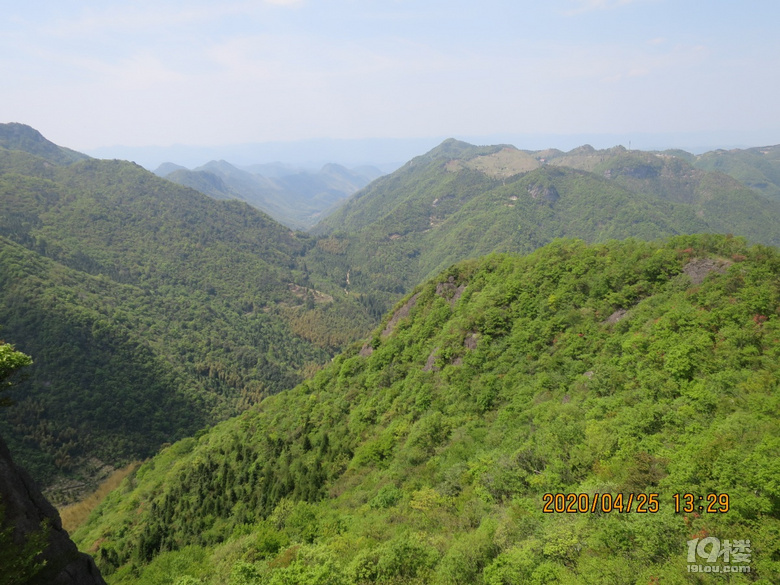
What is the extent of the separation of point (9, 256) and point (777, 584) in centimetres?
22591

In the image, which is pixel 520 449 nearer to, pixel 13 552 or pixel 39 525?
pixel 13 552

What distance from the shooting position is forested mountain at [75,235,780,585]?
1945cm

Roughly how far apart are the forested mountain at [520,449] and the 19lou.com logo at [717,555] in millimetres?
291

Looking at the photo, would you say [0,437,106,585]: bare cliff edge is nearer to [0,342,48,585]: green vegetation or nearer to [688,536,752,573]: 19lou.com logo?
[0,342,48,585]: green vegetation

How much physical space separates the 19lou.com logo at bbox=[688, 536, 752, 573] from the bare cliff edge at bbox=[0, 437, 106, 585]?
33.7m

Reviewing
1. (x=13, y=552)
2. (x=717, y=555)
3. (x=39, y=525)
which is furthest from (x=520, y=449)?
(x=39, y=525)

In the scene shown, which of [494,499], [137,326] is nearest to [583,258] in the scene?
[494,499]

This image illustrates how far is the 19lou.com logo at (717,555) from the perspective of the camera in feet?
51.0

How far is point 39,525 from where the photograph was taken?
81.6 feet

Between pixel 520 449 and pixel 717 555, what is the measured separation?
15.5 m

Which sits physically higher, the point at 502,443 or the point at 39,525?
the point at 39,525
